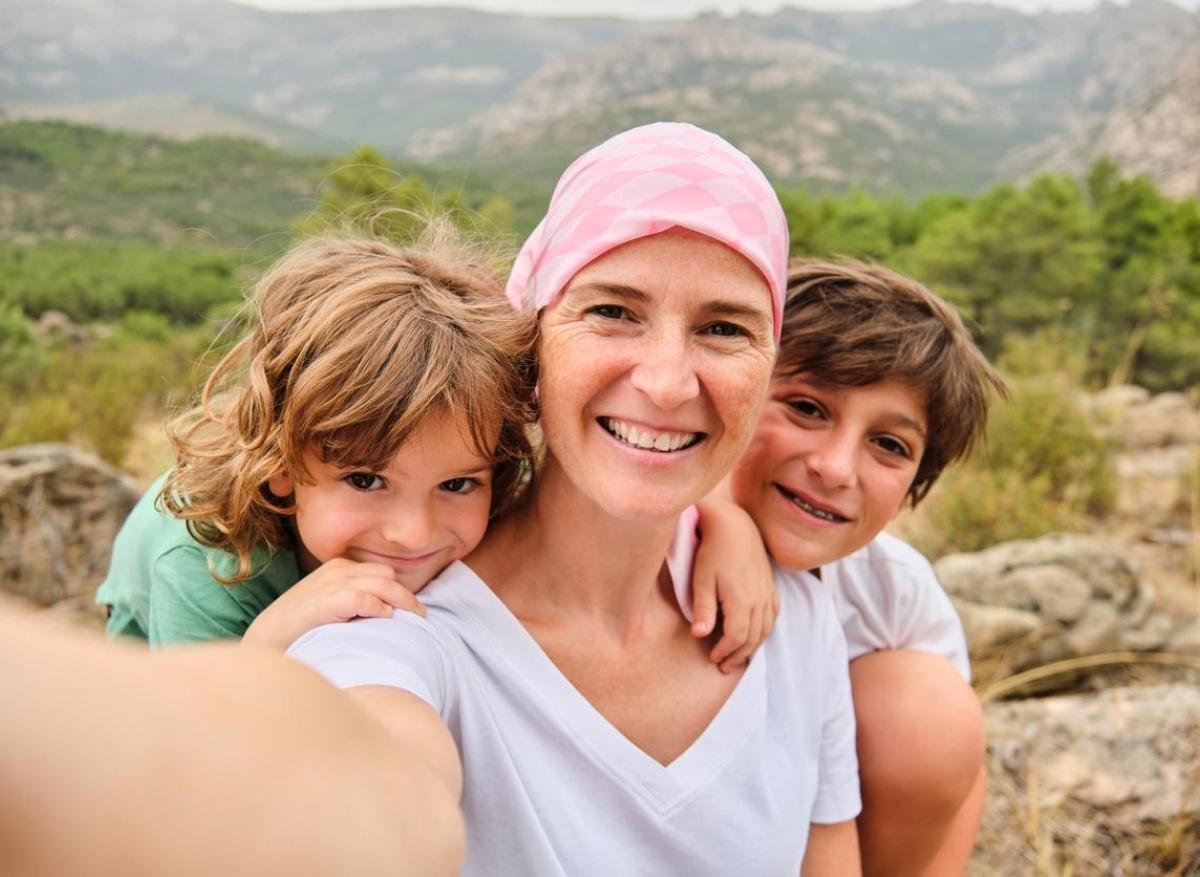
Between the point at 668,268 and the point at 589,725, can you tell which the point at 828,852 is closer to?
the point at 589,725

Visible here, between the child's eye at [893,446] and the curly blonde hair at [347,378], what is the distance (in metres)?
0.74

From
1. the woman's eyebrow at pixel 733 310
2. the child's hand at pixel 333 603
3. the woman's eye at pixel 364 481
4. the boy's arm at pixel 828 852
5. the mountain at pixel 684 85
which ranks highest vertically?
the woman's eyebrow at pixel 733 310

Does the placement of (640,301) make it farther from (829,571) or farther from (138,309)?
(138,309)

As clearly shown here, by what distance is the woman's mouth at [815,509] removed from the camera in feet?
5.94

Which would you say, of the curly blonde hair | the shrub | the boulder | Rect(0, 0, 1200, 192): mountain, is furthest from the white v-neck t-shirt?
Rect(0, 0, 1200, 192): mountain

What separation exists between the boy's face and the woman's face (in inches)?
19.3

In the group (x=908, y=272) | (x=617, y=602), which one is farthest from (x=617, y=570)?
(x=908, y=272)

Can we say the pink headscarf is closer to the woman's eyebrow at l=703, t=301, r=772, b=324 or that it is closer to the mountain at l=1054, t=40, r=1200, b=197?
the woman's eyebrow at l=703, t=301, r=772, b=324

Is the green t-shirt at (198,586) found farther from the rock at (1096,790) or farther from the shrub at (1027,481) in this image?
the shrub at (1027,481)

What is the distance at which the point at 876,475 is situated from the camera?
1.83 m

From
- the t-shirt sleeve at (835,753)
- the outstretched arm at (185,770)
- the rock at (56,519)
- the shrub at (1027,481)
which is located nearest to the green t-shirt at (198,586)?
the t-shirt sleeve at (835,753)

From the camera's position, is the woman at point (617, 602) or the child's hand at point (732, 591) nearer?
the woman at point (617, 602)

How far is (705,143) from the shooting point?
1.38 metres

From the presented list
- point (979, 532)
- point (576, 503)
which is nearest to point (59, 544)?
point (576, 503)
